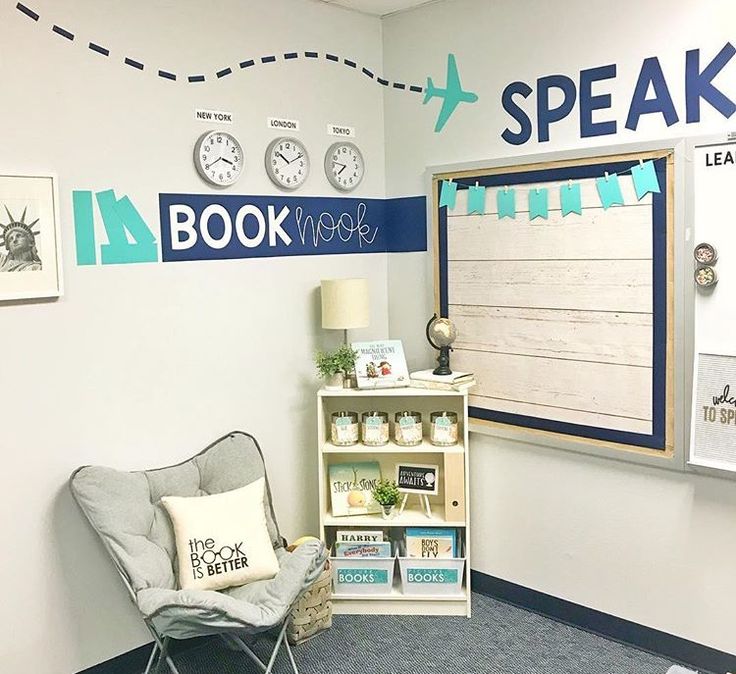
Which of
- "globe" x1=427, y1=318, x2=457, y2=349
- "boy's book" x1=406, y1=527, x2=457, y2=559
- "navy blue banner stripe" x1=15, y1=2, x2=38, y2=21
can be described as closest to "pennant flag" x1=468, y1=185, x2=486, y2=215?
"globe" x1=427, y1=318, x2=457, y2=349

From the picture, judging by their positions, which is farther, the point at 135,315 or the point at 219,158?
the point at 219,158

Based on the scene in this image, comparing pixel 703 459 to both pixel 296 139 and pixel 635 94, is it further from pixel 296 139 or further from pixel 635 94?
pixel 296 139

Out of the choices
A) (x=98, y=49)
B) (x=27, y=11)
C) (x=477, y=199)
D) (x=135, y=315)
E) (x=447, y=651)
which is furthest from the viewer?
(x=477, y=199)

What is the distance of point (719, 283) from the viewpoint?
2.89 m

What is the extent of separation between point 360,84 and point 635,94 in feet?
4.21

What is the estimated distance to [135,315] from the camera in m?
3.12

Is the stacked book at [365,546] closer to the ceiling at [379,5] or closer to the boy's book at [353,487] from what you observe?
the boy's book at [353,487]

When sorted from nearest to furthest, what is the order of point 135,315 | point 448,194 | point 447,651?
point 135,315 → point 447,651 → point 448,194

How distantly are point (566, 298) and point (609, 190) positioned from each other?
437 mm

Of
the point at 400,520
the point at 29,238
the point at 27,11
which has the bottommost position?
the point at 400,520

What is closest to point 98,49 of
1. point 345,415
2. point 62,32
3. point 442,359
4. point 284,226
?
point 62,32

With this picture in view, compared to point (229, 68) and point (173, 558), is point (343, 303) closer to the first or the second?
point (229, 68)

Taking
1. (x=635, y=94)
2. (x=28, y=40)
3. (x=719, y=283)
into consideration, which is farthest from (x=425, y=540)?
(x=28, y=40)

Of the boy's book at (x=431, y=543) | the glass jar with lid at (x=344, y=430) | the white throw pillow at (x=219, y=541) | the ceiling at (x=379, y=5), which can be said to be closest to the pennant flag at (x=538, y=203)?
the ceiling at (x=379, y=5)
